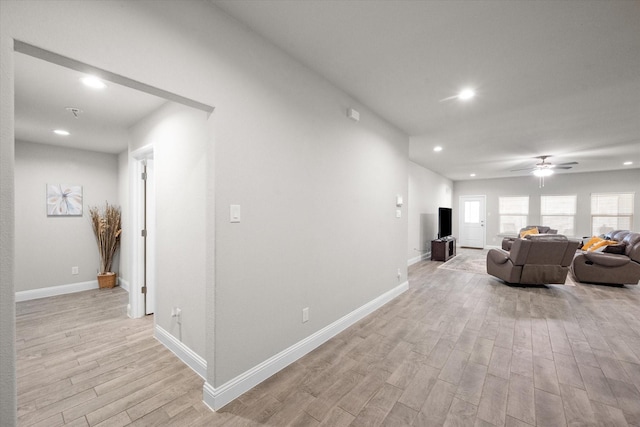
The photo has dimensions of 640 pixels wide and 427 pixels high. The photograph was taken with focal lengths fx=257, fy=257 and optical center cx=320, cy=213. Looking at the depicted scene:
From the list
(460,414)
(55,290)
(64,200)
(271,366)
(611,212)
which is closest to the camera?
(460,414)

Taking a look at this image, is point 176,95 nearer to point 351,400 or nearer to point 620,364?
point 351,400

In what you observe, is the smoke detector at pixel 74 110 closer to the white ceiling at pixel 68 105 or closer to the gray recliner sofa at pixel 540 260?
the white ceiling at pixel 68 105

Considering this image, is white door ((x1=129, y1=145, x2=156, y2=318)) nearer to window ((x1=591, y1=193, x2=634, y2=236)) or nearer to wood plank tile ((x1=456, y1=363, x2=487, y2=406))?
wood plank tile ((x1=456, y1=363, x2=487, y2=406))

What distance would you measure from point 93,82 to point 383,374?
359cm

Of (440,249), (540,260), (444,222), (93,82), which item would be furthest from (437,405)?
(444,222)

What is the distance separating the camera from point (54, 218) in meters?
4.27

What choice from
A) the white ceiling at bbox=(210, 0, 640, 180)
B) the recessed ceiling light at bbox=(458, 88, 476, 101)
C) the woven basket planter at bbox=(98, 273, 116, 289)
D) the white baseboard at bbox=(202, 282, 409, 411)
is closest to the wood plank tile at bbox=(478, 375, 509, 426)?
the white baseboard at bbox=(202, 282, 409, 411)

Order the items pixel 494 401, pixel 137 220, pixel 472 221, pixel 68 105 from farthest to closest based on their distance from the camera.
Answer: pixel 472 221, pixel 137 220, pixel 68 105, pixel 494 401

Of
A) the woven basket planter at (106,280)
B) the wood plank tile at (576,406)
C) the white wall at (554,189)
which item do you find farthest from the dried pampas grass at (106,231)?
the white wall at (554,189)

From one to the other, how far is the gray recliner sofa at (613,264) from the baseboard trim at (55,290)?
9170 mm

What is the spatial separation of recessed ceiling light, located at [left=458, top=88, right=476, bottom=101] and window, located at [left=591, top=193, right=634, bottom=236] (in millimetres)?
8411

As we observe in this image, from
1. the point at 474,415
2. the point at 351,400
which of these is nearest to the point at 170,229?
the point at 351,400

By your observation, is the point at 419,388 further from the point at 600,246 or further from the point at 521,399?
the point at 600,246

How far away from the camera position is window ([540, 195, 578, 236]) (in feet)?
27.2
